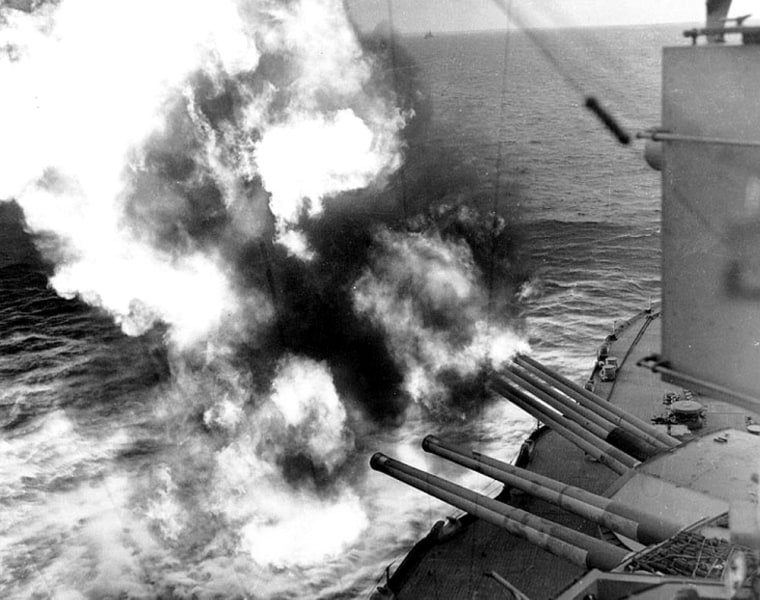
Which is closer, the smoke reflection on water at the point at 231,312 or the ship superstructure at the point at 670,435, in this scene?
the ship superstructure at the point at 670,435

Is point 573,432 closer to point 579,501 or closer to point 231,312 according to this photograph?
point 579,501

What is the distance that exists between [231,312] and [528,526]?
81.9 ft

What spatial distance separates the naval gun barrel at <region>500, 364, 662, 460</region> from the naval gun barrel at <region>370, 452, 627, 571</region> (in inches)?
139

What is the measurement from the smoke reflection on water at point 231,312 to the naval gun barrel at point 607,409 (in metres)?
6.49

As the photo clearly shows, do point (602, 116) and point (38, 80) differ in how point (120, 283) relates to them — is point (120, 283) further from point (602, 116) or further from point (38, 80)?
point (602, 116)

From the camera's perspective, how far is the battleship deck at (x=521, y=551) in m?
16.3

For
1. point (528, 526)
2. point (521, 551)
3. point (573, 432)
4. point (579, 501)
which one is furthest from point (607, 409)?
point (528, 526)

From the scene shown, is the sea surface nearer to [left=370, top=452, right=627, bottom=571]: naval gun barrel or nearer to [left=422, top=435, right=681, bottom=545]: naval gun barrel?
[left=422, top=435, right=681, bottom=545]: naval gun barrel

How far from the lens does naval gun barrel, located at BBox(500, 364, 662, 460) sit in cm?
1783

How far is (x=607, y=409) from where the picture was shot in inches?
779

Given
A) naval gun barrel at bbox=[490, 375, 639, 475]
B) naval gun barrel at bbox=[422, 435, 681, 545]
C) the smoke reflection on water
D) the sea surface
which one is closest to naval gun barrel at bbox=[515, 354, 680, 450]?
naval gun barrel at bbox=[490, 375, 639, 475]

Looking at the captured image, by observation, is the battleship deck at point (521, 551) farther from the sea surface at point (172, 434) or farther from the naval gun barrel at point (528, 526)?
the sea surface at point (172, 434)

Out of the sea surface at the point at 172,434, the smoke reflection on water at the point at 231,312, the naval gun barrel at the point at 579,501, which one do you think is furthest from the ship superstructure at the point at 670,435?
the smoke reflection on water at the point at 231,312

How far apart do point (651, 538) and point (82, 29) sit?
20961mm
